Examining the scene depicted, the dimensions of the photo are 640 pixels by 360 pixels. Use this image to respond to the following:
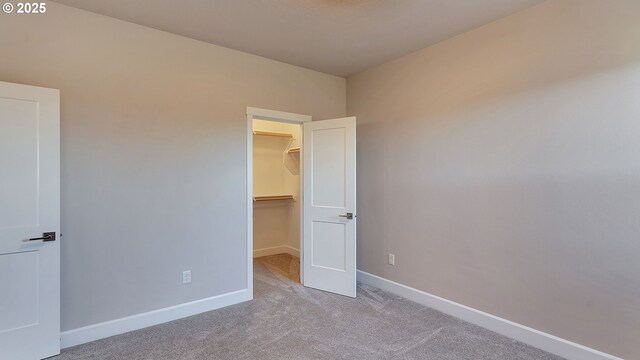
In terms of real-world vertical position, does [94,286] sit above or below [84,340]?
above

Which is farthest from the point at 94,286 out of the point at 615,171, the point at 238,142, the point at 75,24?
the point at 615,171

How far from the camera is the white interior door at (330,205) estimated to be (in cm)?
335

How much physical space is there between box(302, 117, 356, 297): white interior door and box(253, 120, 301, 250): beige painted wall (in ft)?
4.51

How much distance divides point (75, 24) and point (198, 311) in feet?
9.02

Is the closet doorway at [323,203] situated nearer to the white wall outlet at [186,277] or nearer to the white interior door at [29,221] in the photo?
the white wall outlet at [186,277]

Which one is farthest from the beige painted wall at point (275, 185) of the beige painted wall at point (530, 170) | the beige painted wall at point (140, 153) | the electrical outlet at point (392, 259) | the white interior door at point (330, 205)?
the beige painted wall at point (530, 170)

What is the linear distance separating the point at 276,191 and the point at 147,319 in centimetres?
289

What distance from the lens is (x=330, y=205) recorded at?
3502 millimetres

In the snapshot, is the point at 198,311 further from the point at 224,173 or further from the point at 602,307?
the point at 602,307

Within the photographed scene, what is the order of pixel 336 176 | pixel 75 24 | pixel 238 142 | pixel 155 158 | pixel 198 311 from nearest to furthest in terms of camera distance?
pixel 75 24 < pixel 155 158 < pixel 198 311 < pixel 238 142 < pixel 336 176

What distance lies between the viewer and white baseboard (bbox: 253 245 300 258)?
500cm

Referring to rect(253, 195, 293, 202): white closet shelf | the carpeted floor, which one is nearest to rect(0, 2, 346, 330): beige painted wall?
the carpeted floor

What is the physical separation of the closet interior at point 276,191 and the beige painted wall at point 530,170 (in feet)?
6.63

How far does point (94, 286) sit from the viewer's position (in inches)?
96.6
